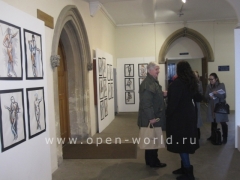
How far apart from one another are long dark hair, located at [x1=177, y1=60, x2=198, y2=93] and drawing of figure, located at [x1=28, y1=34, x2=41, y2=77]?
5.61ft

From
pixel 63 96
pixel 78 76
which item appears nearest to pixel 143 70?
pixel 78 76

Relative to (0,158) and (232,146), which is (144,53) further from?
(0,158)

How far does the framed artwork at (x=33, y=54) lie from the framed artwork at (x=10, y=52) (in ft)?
0.41

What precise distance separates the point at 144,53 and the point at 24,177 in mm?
7868

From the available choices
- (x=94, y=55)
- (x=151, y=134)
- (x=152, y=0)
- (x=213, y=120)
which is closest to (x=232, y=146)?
(x=213, y=120)

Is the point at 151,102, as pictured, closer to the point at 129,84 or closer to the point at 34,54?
the point at 34,54

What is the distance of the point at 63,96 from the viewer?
17.2ft

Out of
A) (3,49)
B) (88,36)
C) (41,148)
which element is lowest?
(41,148)

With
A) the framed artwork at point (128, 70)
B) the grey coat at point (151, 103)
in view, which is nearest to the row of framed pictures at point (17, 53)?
the grey coat at point (151, 103)

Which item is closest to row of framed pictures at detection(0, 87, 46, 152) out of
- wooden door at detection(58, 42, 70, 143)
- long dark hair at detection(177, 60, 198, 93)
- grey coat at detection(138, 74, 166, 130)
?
grey coat at detection(138, 74, 166, 130)

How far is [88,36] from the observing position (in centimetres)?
580

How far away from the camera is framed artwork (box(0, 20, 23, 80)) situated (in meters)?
2.28

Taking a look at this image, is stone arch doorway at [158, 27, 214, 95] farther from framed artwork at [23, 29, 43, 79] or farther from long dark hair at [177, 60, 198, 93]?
framed artwork at [23, 29, 43, 79]

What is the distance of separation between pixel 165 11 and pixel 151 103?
18.1ft
